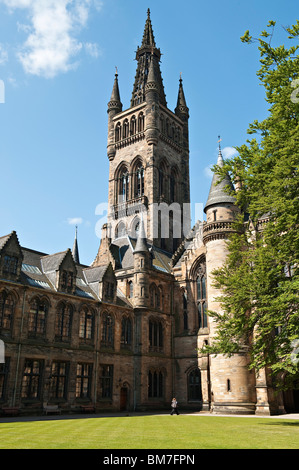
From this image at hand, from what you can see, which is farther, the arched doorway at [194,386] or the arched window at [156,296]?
the arched window at [156,296]

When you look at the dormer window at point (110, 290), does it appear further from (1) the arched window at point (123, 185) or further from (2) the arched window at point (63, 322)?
(1) the arched window at point (123, 185)

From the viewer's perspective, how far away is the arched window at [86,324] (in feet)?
111

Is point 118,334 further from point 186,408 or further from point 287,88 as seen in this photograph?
point 287,88

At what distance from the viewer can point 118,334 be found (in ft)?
121

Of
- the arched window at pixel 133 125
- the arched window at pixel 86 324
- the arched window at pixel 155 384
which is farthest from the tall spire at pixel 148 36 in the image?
the arched window at pixel 155 384

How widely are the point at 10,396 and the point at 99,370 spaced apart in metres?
8.51

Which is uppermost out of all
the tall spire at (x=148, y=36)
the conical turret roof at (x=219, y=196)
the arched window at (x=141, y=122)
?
the tall spire at (x=148, y=36)

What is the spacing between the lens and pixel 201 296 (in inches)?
1686

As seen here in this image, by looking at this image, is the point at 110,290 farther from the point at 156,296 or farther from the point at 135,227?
the point at 135,227

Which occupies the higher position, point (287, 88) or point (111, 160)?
point (111, 160)

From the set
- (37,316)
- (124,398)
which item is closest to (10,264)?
(37,316)

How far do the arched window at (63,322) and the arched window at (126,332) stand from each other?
6496 millimetres

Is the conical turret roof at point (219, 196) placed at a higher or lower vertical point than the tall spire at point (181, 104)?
lower
